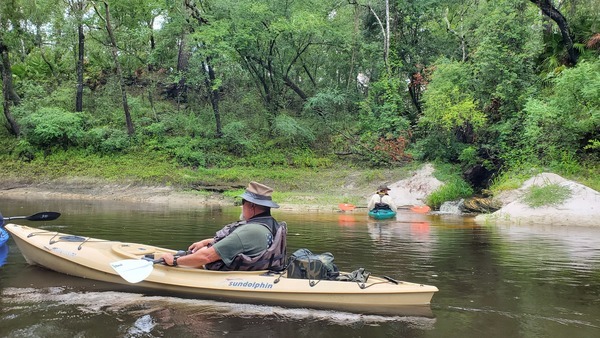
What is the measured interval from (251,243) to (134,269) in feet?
4.68

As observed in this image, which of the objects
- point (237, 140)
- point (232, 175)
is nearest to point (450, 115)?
point (232, 175)

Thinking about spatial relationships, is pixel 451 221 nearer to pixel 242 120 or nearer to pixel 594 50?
pixel 594 50

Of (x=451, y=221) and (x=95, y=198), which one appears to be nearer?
(x=451, y=221)

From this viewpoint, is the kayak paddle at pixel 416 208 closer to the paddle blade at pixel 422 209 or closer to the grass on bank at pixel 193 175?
the paddle blade at pixel 422 209

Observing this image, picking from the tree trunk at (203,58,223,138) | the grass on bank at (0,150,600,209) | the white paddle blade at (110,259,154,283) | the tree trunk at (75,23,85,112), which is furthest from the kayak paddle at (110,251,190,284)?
the tree trunk at (75,23,85,112)

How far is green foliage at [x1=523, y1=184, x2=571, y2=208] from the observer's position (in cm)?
1286

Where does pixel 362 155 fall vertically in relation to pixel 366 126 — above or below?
below

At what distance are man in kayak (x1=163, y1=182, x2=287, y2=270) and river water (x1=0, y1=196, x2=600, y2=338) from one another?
0.49m

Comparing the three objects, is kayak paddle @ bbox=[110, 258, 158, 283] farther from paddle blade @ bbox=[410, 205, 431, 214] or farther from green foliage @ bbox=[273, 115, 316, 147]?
green foliage @ bbox=[273, 115, 316, 147]

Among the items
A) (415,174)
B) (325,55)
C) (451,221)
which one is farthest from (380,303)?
(325,55)

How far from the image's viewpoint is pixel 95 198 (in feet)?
62.8

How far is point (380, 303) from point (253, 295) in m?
1.43

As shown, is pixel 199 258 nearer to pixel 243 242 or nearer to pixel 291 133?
pixel 243 242

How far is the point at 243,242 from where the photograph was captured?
541cm
